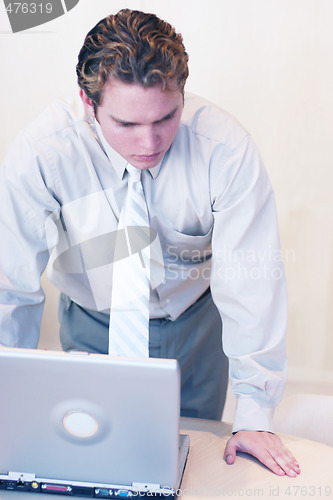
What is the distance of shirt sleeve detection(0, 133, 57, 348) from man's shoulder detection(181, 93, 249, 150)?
0.36m

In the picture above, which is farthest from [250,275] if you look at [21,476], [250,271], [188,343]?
[21,476]

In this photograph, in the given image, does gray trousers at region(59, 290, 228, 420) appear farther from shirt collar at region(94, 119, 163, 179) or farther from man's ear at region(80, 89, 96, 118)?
man's ear at region(80, 89, 96, 118)

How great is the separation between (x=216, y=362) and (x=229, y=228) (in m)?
0.61

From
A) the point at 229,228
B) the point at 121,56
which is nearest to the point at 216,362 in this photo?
the point at 229,228

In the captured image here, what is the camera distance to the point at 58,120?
Result: 4.71 ft

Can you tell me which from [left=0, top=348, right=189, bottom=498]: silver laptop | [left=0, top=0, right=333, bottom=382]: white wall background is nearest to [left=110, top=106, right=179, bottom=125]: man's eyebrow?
[left=0, top=348, right=189, bottom=498]: silver laptop

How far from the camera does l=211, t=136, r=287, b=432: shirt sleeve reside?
1353 millimetres

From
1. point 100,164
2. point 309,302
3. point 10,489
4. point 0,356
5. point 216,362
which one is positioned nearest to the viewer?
point 0,356

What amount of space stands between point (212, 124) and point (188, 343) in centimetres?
65

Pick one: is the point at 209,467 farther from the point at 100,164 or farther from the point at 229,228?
the point at 100,164

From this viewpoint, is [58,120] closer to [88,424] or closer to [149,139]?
[149,139]

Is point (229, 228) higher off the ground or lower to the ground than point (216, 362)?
higher

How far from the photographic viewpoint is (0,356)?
0.95m

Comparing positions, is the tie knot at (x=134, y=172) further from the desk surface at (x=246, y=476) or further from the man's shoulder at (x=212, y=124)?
the desk surface at (x=246, y=476)
